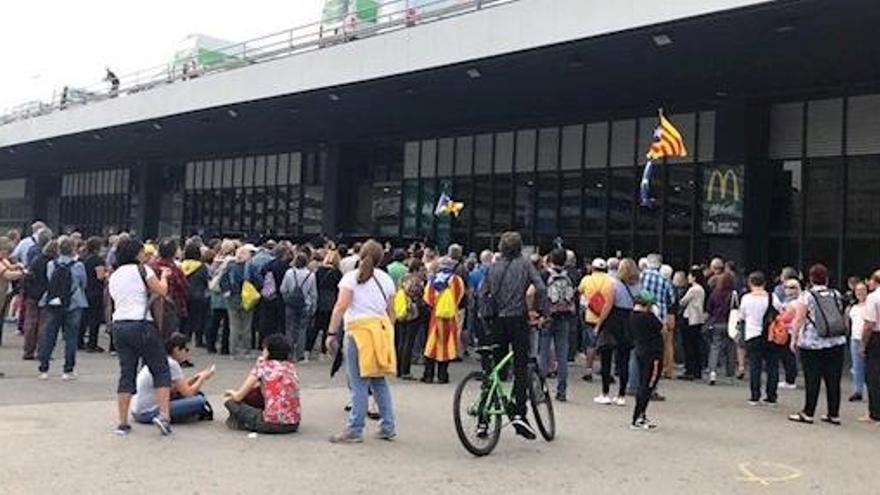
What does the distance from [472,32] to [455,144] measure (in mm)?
8943

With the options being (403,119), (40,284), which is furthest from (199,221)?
(40,284)

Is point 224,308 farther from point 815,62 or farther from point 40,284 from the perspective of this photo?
point 815,62

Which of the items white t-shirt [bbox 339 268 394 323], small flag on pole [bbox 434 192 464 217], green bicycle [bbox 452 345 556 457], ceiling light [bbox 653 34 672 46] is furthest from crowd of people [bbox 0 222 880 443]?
small flag on pole [bbox 434 192 464 217]

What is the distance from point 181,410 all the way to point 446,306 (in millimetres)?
4611

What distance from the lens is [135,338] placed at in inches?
313

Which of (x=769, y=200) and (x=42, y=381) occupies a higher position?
(x=769, y=200)

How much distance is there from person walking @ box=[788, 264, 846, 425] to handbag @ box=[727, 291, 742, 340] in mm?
→ 2956

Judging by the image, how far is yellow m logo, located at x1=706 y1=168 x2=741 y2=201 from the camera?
19594mm

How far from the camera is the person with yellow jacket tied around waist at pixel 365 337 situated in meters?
8.07

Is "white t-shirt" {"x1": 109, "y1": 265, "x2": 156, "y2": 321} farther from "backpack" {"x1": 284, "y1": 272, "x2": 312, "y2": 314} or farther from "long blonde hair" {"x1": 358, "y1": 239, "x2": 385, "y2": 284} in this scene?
"backpack" {"x1": 284, "y1": 272, "x2": 312, "y2": 314}

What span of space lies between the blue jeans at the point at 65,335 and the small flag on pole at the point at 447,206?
540 inches

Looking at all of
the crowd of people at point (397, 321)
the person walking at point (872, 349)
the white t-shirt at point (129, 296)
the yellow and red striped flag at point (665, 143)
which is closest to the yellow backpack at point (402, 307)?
the crowd of people at point (397, 321)

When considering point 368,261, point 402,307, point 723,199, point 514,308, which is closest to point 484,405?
point 514,308

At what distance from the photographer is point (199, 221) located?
3612 centimetres
